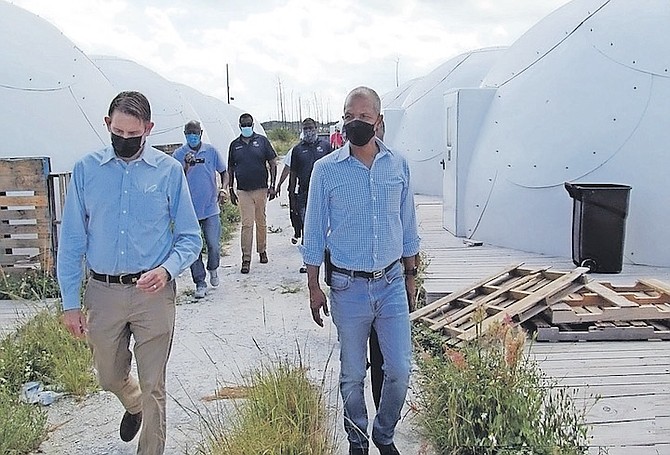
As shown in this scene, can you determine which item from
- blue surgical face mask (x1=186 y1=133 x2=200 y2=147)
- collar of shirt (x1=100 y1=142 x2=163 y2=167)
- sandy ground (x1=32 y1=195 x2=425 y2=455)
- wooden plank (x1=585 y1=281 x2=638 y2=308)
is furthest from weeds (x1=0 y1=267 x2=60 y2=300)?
wooden plank (x1=585 y1=281 x2=638 y2=308)

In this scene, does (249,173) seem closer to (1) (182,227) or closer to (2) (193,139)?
(2) (193,139)

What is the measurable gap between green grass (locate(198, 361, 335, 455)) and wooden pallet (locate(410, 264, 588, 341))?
145 centimetres

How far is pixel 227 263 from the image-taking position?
8445mm

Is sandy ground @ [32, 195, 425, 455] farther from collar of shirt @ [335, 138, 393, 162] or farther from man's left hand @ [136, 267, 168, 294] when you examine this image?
collar of shirt @ [335, 138, 393, 162]

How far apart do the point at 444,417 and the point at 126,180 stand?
6.01 ft

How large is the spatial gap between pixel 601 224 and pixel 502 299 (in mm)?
1770

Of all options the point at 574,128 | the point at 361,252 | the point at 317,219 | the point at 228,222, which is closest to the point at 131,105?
the point at 317,219

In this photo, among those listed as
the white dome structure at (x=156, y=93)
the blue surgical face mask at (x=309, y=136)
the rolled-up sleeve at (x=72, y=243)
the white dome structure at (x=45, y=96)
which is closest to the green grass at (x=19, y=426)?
the rolled-up sleeve at (x=72, y=243)

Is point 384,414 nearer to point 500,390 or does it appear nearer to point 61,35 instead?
point 500,390

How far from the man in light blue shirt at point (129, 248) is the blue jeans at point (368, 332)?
73cm

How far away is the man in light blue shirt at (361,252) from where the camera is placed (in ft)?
9.66

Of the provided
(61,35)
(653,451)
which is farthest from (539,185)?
(61,35)

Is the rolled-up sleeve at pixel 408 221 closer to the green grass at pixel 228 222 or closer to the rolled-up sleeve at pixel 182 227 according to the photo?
the rolled-up sleeve at pixel 182 227

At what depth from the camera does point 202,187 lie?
22.1 ft
